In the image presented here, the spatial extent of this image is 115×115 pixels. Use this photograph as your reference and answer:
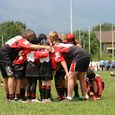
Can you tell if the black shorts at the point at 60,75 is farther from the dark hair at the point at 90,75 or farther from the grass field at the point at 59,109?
the grass field at the point at 59,109

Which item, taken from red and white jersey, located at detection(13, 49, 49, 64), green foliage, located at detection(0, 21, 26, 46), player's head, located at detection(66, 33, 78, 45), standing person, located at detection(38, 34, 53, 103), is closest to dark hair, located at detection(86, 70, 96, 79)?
player's head, located at detection(66, 33, 78, 45)

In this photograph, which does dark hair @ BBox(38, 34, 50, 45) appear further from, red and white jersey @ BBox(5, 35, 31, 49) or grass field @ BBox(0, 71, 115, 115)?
grass field @ BBox(0, 71, 115, 115)

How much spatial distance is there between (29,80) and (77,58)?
51.9 inches

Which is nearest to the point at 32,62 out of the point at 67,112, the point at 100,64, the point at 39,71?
the point at 39,71

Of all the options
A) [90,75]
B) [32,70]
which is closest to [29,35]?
[32,70]

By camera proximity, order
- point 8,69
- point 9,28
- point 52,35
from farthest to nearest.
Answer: point 9,28 < point 52,35 < point 8,69

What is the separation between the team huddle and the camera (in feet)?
40.3

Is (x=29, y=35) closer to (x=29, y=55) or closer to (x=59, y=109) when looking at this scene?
(x=29, y=55)

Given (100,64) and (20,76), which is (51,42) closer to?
(20,76)

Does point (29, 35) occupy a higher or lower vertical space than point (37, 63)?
higher

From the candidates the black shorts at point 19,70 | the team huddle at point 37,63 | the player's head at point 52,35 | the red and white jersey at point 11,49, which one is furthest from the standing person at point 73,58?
the black shorts at point 19,70

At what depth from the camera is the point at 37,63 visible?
1245 centimetres

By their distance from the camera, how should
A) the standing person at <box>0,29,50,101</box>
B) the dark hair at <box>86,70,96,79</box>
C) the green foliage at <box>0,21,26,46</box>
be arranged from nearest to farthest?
the standing person at <box>0,29,50,101</box> → the dark hair at <box>86,70,96,79</box> → the green foliage at <box>0,21,26,46</box>

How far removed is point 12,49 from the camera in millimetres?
12297
